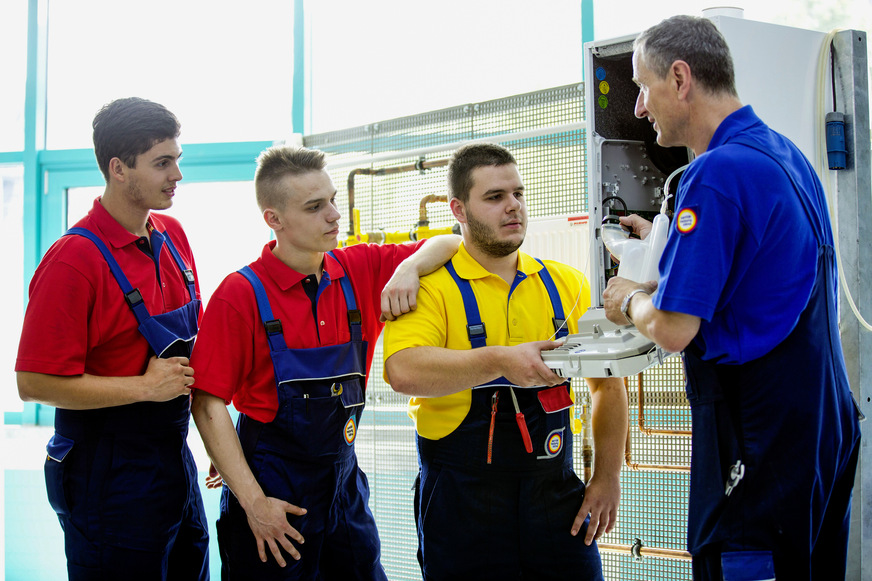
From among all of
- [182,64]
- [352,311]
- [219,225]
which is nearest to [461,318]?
[352,311]

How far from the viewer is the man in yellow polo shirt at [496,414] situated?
1.97 metres

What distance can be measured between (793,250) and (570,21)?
2.79 meters

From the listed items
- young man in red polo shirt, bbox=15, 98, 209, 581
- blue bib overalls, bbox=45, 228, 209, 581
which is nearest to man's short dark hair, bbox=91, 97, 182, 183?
young man in red polo shirt, bbox=15, 98, 209, 581

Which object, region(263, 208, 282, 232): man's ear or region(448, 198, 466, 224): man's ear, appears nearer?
region(448, 198, 466, 224): man's ear

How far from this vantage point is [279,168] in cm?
238

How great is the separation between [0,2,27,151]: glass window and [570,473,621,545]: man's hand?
469 cm

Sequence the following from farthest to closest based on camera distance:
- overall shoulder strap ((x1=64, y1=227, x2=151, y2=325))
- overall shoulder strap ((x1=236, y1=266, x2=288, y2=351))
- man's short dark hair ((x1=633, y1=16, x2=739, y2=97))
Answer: overall shoulder strap ((x1=64, y1=227, x2=151, y2=325)) → overall shoulder strap ((x1=236, y1=266, x2=288, y2=351)) → man's short dark hair ((x1=633, y1=16, x2=739, y2=97))

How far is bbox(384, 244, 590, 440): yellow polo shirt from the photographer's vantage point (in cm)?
206

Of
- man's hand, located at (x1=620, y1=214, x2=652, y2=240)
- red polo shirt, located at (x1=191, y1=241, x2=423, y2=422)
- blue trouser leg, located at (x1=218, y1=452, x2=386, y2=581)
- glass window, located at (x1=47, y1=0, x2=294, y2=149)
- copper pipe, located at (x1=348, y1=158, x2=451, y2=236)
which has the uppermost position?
glass window, located at (x1=47, y1=0, x2=294, y2=149)

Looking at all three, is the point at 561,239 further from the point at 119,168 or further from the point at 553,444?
the point at 119,168

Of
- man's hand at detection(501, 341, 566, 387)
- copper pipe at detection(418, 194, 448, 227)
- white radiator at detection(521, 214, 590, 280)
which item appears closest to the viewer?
man's hand at detection(501, 341, 566, 387)

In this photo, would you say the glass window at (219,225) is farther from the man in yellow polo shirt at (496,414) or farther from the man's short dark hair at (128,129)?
the man in yellow polo shirt at (496,414)

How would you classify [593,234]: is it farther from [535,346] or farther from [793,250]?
[793,250]

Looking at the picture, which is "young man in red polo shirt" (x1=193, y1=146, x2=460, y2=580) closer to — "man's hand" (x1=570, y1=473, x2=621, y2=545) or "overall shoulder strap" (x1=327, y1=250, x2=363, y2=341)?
"overall shoulder strap" (x1=327, y1=250, x2=363, y2=341)
